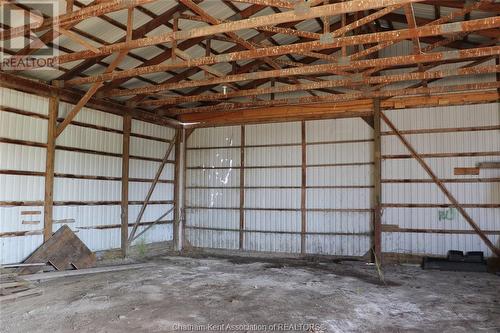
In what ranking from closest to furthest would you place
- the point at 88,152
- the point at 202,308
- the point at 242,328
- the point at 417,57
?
the point at 242,328 < the point at 202,308 < the point at 417,57 < the point at 88,152

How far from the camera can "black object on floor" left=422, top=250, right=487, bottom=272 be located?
8.51 metres

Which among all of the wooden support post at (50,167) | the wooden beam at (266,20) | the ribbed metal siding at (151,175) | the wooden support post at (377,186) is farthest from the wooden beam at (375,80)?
the wooden beam at (266,20)

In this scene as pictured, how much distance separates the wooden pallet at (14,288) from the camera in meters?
6.02

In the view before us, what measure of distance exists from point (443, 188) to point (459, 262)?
5.49 ft

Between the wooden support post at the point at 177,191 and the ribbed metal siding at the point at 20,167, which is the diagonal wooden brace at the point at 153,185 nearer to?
the wooden support post at the point at 177,191

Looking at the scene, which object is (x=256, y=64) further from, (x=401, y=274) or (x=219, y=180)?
(x=401, y=274)

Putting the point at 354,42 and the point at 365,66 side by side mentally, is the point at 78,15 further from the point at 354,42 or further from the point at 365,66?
the point at 365,66

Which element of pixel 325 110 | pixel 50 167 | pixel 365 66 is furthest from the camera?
pixel 325 110

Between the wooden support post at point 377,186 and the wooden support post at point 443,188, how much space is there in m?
0.25

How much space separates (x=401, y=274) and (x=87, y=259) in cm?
654

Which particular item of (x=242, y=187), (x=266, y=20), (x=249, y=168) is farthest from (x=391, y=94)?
(x=266, y=20)

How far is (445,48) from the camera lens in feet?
30.7

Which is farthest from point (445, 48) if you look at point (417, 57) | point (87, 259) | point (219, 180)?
point (87, 259)

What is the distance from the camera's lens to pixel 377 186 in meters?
9.74
